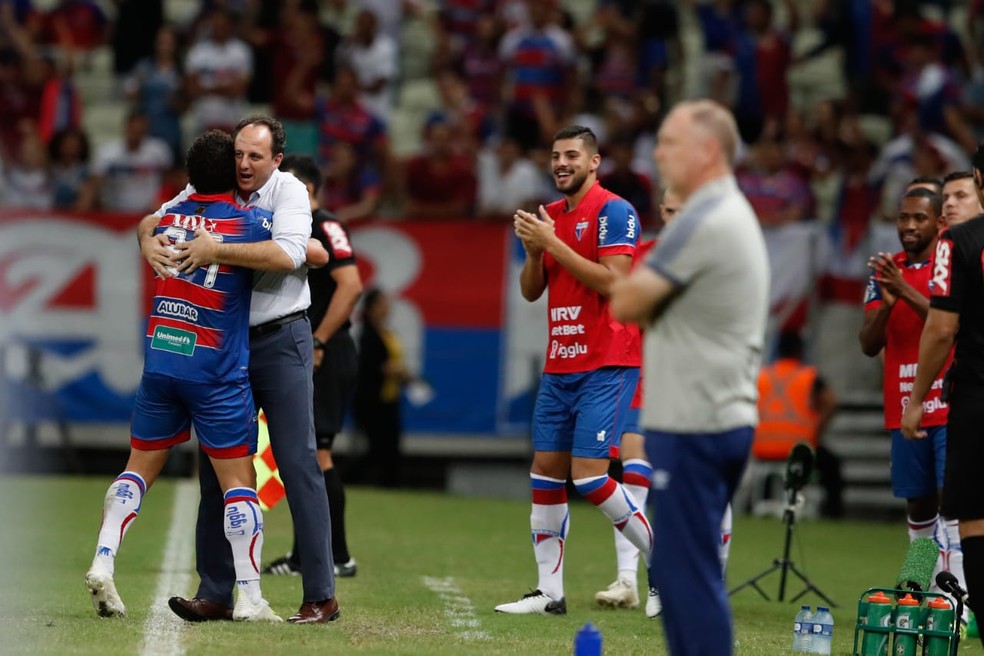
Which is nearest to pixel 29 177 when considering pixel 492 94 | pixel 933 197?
pixel 492 94

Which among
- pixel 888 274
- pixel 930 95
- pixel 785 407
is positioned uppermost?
pixel 930 95

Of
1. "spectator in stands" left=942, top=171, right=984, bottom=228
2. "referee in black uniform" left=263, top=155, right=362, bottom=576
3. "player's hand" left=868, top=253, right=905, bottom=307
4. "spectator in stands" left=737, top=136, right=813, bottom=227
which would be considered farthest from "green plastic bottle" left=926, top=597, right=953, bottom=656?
"spectator in stands" left=737, top=136, right=813, bottom=227

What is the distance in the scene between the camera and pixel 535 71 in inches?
830

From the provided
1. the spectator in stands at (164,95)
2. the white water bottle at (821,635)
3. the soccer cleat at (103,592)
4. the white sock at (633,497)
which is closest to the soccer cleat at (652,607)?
the white sock at (633,497)

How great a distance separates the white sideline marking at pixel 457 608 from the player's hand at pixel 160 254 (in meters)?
2.33

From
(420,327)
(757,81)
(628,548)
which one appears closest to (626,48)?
(757,81)

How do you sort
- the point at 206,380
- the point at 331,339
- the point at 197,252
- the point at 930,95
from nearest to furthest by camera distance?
the point at 197,252, the point at 206,380, the point at 331,339, the point at 930,95

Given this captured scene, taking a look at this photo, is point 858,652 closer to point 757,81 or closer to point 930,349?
point 930,349

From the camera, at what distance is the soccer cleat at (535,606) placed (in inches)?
364

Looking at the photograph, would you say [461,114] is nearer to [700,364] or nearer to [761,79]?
[761,79]

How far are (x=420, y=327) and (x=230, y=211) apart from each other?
1053cm

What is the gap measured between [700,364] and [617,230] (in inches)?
125

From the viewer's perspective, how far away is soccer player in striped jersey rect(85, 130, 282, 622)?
8.04 m

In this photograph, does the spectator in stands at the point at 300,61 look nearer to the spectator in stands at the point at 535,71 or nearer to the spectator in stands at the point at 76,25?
the spectator in stands at the point at 535,71
